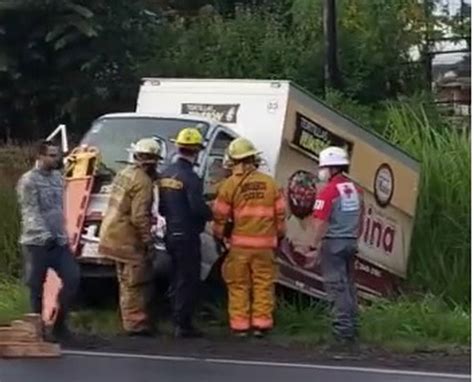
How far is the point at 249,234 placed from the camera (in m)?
13.2

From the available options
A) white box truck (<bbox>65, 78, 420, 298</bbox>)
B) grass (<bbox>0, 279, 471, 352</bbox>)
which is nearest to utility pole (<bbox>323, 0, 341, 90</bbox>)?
white box truck (<bbox>65, 78, 420, 298</bbox>)

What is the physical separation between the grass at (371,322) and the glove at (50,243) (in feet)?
4.34

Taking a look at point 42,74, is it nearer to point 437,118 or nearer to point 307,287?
point 437,118

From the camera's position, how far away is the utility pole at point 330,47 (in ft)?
73.2

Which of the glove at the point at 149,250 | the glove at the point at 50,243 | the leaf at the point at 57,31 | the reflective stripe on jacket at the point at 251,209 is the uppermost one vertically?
the leaf at the point at 57,31

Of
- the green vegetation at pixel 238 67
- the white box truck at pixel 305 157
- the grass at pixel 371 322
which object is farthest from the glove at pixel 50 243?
the green vegetation at pixel 238 67

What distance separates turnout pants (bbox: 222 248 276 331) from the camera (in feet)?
43.4

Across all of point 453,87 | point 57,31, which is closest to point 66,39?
point 57,31

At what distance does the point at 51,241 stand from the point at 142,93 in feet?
10.4

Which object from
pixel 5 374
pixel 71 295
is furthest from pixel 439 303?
pixel 5 374

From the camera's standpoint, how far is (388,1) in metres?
27.4

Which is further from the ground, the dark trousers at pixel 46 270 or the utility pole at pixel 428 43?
the utility pole at pixel 428 43

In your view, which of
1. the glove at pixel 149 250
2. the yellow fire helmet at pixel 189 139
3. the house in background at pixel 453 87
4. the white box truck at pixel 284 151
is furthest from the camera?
the house in background at pixel 453 87

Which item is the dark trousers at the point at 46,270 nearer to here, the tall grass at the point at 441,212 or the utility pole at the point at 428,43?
the tall grass at the point at 441,212
